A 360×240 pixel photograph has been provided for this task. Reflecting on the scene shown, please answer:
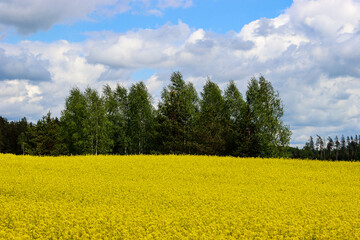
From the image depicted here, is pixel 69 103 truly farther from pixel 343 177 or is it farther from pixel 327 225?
pixel 327 225

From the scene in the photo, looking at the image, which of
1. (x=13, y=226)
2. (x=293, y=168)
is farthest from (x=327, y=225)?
(x=293, y=168)

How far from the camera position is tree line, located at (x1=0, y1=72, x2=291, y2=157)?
4825 centimetres

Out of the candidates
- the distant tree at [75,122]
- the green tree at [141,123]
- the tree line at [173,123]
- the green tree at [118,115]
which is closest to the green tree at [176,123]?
the tree line at [173,123]

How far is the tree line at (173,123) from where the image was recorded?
158 feet

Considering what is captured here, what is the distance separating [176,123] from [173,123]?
0.76 m

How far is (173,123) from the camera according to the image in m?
51.3

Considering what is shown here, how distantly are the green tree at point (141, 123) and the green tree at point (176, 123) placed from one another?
16.6 feet

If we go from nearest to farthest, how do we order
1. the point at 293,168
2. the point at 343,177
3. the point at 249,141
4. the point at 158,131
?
the point at 343,177, the point at 293,168, the point at 249,141, the point at 158,131

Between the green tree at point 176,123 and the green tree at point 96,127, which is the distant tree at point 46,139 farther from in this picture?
the green tree at point 176,123

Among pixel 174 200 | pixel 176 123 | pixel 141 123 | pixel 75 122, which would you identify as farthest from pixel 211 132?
pixel 174 200

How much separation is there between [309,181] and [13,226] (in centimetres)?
1959

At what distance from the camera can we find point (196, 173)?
2505cm

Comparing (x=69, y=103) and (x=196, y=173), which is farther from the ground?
(x=69, y=103)

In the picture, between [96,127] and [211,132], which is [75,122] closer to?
[96,127]
